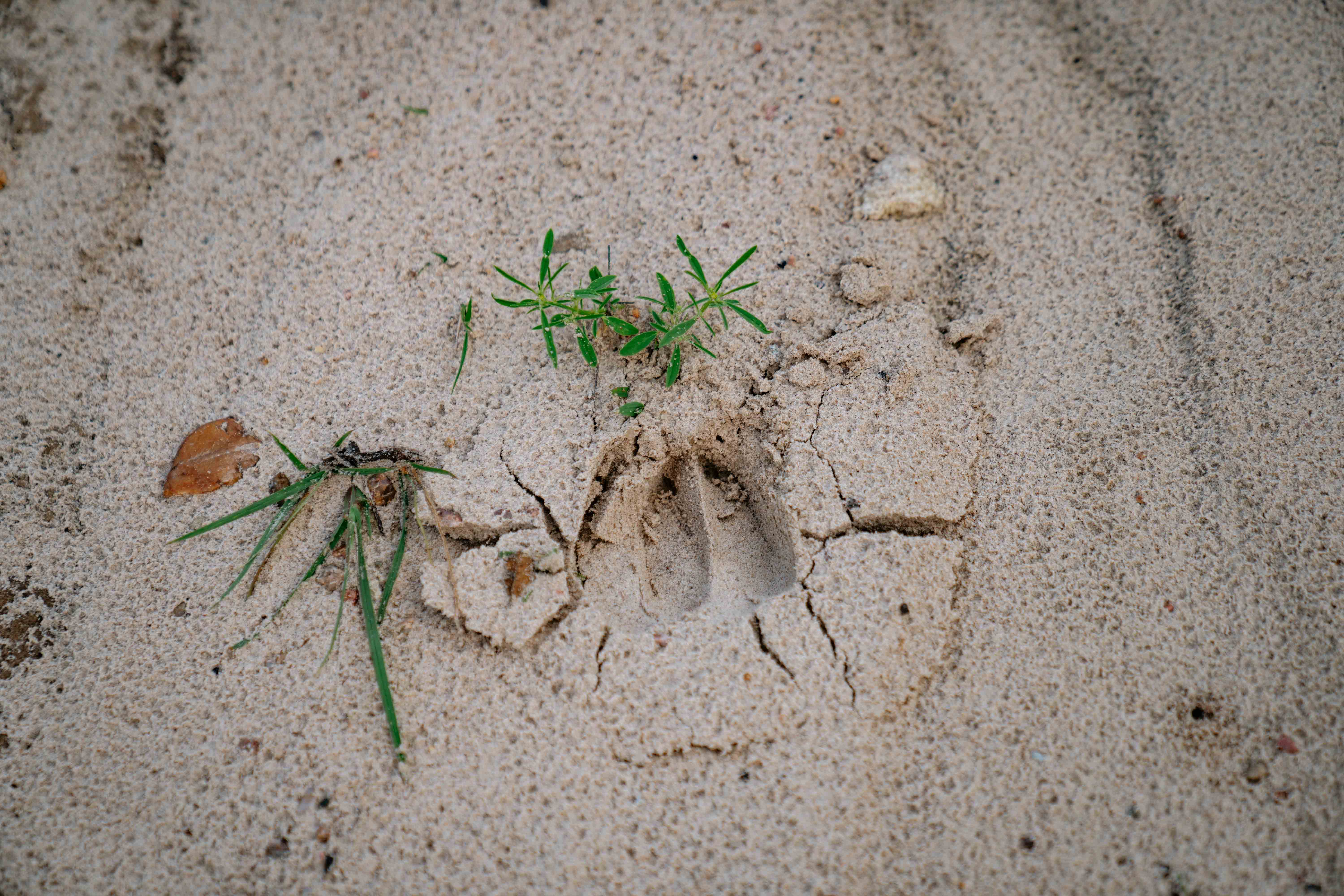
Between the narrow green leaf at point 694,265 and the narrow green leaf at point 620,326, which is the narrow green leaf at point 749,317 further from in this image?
the narrow green leaf at point 620,326

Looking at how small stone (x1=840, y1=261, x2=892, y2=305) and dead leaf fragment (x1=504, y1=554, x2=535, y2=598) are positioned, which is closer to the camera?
dead leaf fragment (x1=504, y1=554, x2=535, y2=598)

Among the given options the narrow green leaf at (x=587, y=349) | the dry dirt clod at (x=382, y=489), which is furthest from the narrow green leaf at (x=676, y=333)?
the dry dirt clod at (x=382, y=489)

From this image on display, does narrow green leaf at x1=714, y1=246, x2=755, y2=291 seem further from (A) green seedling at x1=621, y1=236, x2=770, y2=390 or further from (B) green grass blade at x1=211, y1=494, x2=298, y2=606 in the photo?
(B) green grass blade at x1=211, y1=494, x2=298, y2=606

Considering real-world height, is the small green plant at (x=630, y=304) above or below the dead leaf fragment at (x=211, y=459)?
above

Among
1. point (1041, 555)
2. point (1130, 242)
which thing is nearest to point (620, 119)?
point (1130, 242)

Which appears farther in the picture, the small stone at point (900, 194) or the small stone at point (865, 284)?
the small stone at point (900, 194)

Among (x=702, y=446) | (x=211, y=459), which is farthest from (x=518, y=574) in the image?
(x=211, y=459)

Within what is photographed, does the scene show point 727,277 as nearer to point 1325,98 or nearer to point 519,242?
point 519,242

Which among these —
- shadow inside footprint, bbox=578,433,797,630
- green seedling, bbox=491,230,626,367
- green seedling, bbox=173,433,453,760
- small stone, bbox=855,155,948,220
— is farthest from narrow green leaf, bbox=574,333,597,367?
small stone, bbox=855,155,948,220

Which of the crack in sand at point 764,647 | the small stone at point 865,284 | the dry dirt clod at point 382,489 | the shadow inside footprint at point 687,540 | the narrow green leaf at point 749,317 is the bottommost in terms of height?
Result: the crack in sand at point 764,647
